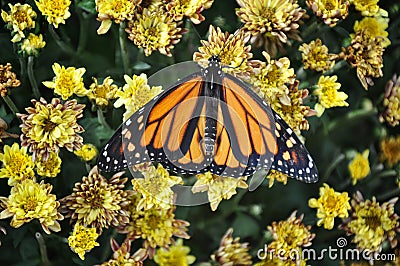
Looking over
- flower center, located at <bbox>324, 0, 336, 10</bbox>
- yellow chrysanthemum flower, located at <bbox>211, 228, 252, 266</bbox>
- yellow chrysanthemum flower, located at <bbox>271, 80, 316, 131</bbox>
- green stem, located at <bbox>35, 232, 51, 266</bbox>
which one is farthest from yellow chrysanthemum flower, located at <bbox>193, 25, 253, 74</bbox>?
green stem, located at <bbox>35, 232, 51, 266</bbox>

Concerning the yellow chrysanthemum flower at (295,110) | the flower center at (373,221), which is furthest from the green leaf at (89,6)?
the flower center at (373,221)

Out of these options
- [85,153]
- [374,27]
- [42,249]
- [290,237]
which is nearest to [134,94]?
[85,153]

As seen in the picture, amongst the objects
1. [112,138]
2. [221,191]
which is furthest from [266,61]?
[112,138]

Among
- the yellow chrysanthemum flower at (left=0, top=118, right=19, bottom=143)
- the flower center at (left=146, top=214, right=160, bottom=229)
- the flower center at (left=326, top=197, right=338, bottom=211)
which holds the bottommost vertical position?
the flower center at (left=146, top=214, right=160, bottom=229)

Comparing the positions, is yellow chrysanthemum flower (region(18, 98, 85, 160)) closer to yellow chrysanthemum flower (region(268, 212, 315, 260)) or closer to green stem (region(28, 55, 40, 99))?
green stem (region(28, 55, 40, 99))

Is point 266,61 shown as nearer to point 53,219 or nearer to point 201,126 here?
point 201,126

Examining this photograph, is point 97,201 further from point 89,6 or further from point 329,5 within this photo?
point 329,5
